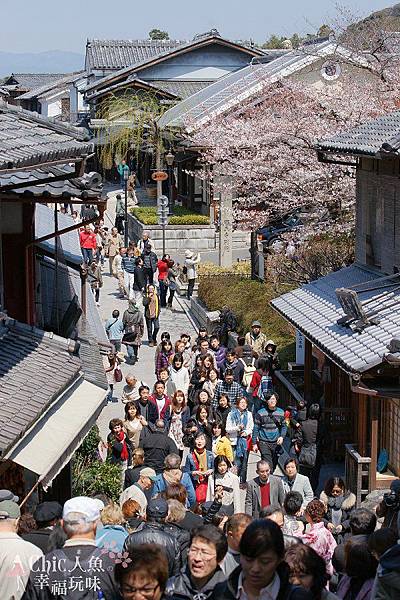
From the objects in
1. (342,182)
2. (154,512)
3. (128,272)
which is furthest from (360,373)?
(128,272)

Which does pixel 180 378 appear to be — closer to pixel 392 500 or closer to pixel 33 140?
pixel 33 140

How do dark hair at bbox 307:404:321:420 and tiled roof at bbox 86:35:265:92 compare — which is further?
tiled roof at bbox 86:35:265:92

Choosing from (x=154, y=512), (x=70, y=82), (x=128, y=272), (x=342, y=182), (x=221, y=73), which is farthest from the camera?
(x=70, y=82)

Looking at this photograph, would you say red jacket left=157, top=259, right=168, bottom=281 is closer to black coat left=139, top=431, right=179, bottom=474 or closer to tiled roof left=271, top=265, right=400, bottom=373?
tiled roof left=271, top=265, right=400, bottom=373

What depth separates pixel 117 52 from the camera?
67.8 m

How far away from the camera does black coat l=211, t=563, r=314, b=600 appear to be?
5562mm

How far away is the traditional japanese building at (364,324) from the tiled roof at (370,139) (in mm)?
16

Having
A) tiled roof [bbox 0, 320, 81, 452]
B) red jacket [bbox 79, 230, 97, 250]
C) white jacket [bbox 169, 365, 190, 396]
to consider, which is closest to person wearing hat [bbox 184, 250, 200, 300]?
red jacket [bbox 79, 230, 97, 250]

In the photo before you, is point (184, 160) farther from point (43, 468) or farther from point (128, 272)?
point (43, 468)

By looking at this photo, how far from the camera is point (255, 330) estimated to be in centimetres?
2042

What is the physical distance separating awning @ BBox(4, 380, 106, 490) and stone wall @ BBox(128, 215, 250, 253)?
1113 inches

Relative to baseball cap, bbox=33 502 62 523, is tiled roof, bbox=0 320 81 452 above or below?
above

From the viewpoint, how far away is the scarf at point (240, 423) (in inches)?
567

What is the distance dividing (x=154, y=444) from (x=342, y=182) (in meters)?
14.3
